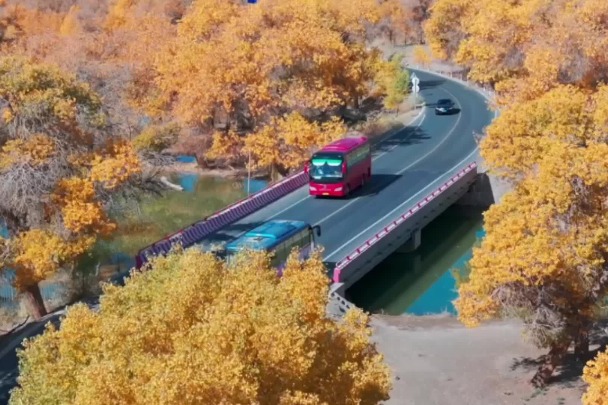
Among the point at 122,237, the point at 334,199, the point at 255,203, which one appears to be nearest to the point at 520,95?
the point at 334,199

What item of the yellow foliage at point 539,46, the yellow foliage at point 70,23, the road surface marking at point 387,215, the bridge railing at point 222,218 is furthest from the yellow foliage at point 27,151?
the yellow foliage at point 70,23

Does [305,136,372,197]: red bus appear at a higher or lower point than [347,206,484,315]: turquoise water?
higher

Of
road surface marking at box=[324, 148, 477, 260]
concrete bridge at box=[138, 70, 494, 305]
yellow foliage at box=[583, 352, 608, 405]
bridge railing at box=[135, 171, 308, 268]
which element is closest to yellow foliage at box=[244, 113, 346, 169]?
bridge railing at box=[135, 171, 308, 268]

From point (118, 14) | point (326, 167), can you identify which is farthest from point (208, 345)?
point (118, 14)

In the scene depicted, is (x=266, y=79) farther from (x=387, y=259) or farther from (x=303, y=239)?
(x=303, y=239)

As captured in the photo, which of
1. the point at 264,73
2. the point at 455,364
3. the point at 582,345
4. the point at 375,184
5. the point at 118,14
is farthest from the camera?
the point at 118,14

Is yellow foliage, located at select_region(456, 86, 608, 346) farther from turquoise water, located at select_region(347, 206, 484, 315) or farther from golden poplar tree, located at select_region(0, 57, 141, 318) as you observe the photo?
golden poplar tree, located at select_region(0, 57, 141, 318)

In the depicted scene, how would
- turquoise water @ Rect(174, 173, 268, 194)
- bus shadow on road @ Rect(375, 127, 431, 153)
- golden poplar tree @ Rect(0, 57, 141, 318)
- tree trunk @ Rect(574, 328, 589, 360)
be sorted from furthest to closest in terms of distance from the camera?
bus shadow on road @ Rect(375, 127, 431, 153)
turquoise water @ Rect(174, 173, 268, 194)
golden poplar tree @ Rect(0, 57, 141, 318)
tree trunk @ Rect(574, 328, 589, 360)
